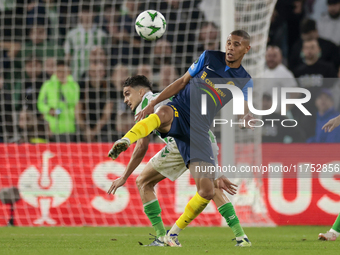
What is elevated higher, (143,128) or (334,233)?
(143,128)

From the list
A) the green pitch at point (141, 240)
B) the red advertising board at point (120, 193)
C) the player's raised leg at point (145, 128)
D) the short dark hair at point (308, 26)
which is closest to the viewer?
the player's raised leg at point (145, 128)

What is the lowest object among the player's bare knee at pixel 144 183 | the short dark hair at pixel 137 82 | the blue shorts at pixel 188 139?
the player's bare knee at pixel 144 183

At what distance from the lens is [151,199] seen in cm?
551

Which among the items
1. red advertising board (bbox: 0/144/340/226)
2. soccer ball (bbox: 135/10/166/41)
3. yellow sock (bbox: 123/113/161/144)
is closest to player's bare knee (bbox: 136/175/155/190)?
yellow sock (bbox: 123/113/161/144)

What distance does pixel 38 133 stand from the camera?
30.8ft

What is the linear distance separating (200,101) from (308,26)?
6347 mm

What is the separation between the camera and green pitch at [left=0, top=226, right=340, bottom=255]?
188 inches

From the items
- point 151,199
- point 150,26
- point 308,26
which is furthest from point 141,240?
point 308,26

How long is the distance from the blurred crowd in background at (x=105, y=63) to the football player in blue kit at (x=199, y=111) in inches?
163

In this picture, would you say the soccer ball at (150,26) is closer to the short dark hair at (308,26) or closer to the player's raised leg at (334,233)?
the player's raised leg at (334,233)

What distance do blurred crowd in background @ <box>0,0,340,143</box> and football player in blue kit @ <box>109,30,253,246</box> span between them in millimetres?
4139

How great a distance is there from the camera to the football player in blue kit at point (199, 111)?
5008 millimetres

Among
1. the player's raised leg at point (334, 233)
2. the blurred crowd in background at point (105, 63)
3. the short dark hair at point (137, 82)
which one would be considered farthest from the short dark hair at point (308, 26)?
the short dark hair at point (137, 82)

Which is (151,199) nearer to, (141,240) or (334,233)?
(141,240)
